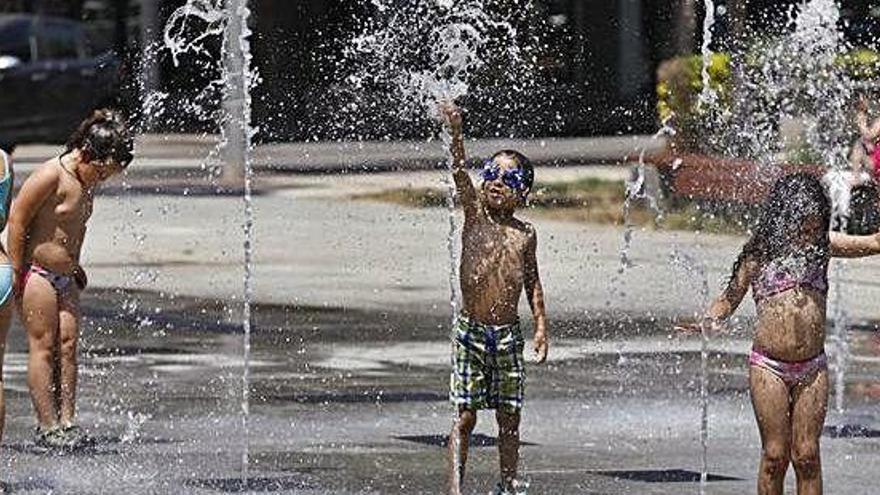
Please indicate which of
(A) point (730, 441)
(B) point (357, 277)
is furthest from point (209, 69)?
(A) point (730, 441)

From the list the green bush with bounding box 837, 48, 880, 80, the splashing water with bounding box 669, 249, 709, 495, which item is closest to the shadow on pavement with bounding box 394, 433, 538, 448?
the splashing water with bounding box 669, 249, 709, 495

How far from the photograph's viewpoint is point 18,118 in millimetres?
30750

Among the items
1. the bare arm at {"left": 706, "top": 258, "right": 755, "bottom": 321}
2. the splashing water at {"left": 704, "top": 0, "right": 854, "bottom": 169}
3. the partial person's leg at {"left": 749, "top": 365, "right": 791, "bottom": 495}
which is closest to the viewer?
the partial person's leg at {"left": 749, "top": 365, "right": 791, "bottom": 495}

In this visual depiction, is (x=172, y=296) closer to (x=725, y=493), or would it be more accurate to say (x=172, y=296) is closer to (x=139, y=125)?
(x=725, y=493)

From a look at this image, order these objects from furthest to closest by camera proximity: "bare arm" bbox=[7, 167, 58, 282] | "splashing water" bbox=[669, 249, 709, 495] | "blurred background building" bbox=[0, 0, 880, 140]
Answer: "blurred background building" bbox=[0, 0, 880, 140]
"bare arm" bbox=[7, 167, 58, 282]
"splashing water" bbox=[669, 249, 709, 495]

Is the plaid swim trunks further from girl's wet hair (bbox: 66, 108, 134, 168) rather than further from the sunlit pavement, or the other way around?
girl's wet hair (bbox: 66, 108, 134, 168)

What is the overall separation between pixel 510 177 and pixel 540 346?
575 mm

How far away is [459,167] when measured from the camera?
7.62 m

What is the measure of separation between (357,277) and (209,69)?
64.8ft

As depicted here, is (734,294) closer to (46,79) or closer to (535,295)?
(535,295)

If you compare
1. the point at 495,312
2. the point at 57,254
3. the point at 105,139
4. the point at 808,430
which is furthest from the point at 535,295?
the point at 57,254

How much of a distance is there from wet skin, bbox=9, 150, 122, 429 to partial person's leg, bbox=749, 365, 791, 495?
317 cm

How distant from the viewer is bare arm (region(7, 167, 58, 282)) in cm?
905

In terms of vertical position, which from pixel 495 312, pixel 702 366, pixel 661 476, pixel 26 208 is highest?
pixel 26 208
